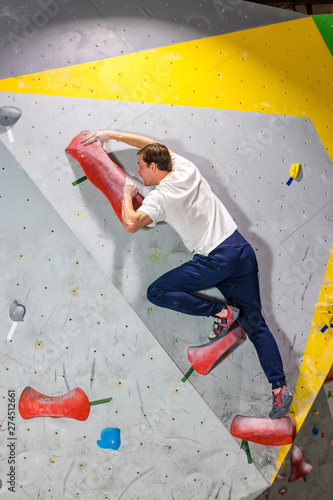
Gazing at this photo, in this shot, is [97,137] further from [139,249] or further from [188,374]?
[188,374]

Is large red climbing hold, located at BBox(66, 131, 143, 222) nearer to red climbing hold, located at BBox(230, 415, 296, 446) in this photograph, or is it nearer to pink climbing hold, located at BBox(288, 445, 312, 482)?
red climbing hold, located at BBox(230, 415, 296, 446)

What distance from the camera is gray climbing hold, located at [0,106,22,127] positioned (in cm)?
242

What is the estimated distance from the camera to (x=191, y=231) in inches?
97.5

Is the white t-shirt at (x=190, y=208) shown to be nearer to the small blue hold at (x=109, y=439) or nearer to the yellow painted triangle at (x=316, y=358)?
the yellow painted triangle at (x=316, y=358)

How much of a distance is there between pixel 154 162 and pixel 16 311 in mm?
1022

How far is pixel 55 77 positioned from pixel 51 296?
1125 mm

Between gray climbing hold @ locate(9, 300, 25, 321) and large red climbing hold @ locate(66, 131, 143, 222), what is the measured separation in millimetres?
685

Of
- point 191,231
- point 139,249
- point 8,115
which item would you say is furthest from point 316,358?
point 8,115

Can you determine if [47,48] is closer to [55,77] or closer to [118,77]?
[55,77]

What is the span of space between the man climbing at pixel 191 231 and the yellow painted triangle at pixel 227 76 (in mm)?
294

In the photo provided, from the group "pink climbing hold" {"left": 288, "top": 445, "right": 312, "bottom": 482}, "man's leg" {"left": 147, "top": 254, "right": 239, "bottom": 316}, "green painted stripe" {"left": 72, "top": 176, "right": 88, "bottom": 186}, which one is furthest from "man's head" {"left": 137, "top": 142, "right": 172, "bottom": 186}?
"pink climbing hold" {"left": 288, "top": 445, "right": 312, "bottom": 482}

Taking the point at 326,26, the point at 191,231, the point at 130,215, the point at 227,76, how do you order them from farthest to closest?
the point at 326,26, the point at 227,76, the point at 191,231, the point at 130,215

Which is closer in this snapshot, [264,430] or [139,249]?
[139,249]

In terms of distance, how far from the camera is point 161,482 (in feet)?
8.47
